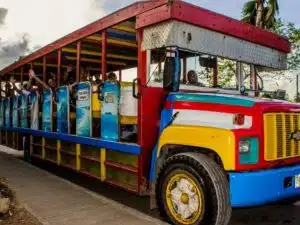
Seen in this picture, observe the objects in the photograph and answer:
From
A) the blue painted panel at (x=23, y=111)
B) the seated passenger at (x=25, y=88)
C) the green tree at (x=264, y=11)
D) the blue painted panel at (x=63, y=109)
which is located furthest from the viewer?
the green tree at (x=264, y=11)

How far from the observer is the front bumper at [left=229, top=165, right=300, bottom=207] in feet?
11.9

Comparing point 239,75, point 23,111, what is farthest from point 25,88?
point 239,75

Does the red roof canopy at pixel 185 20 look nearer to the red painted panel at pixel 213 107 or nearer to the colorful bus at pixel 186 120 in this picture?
the colorful bus at pixel 186 120

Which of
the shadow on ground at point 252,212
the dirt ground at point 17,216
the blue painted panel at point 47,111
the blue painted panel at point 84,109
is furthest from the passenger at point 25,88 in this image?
the dirt ground at point 17,216

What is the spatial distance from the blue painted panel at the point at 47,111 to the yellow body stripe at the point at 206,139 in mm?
3868

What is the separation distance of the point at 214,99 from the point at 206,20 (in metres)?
1.08

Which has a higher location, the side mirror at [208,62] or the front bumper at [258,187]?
the side mirror at [208,62]

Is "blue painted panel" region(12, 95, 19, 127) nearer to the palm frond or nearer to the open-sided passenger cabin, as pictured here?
the open-sided passenger cabin

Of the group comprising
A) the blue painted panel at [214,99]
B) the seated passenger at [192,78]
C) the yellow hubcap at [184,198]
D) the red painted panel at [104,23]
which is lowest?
the yellow hubcap at [184,198]

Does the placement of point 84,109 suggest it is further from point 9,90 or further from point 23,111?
point 9,90

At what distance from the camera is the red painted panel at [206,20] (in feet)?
14.1

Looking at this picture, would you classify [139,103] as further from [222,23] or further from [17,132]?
[17,132]

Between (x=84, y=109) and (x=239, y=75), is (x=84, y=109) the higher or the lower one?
the lower one

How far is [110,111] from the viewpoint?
5.36 m
